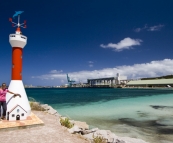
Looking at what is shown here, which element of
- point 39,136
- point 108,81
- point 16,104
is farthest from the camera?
point 108,81

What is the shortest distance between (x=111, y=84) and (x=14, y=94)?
145m

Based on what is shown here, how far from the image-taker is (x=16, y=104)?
8945mm

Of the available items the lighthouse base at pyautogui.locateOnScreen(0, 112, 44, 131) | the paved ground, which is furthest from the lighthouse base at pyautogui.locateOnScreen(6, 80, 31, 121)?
the paved ground

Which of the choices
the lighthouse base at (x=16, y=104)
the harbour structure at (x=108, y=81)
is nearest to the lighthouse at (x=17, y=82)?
the lighthouse base at (x=16, y=104)

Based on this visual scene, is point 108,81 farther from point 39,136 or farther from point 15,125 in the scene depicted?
point 39,136

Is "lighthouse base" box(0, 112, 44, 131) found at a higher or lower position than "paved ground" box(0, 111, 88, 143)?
higher

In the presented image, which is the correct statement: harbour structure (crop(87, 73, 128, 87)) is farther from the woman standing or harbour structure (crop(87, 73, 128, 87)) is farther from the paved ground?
the paved ground

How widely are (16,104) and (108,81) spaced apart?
153615 millimetres

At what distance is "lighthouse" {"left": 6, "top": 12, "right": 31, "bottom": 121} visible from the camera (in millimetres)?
8930

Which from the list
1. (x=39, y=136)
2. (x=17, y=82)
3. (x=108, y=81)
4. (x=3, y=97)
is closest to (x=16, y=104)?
(x=3, y=97)

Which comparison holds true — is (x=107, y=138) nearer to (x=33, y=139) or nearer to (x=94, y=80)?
(x=33, y=139)

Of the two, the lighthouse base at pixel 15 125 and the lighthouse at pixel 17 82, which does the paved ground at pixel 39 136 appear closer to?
the lighthouse base at pixel 15 125

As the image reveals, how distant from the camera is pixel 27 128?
313 inches

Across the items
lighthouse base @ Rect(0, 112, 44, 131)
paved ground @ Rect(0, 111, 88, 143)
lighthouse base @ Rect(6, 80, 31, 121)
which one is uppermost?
lighthouse base @ Rect(6, 80, 31, 121)
